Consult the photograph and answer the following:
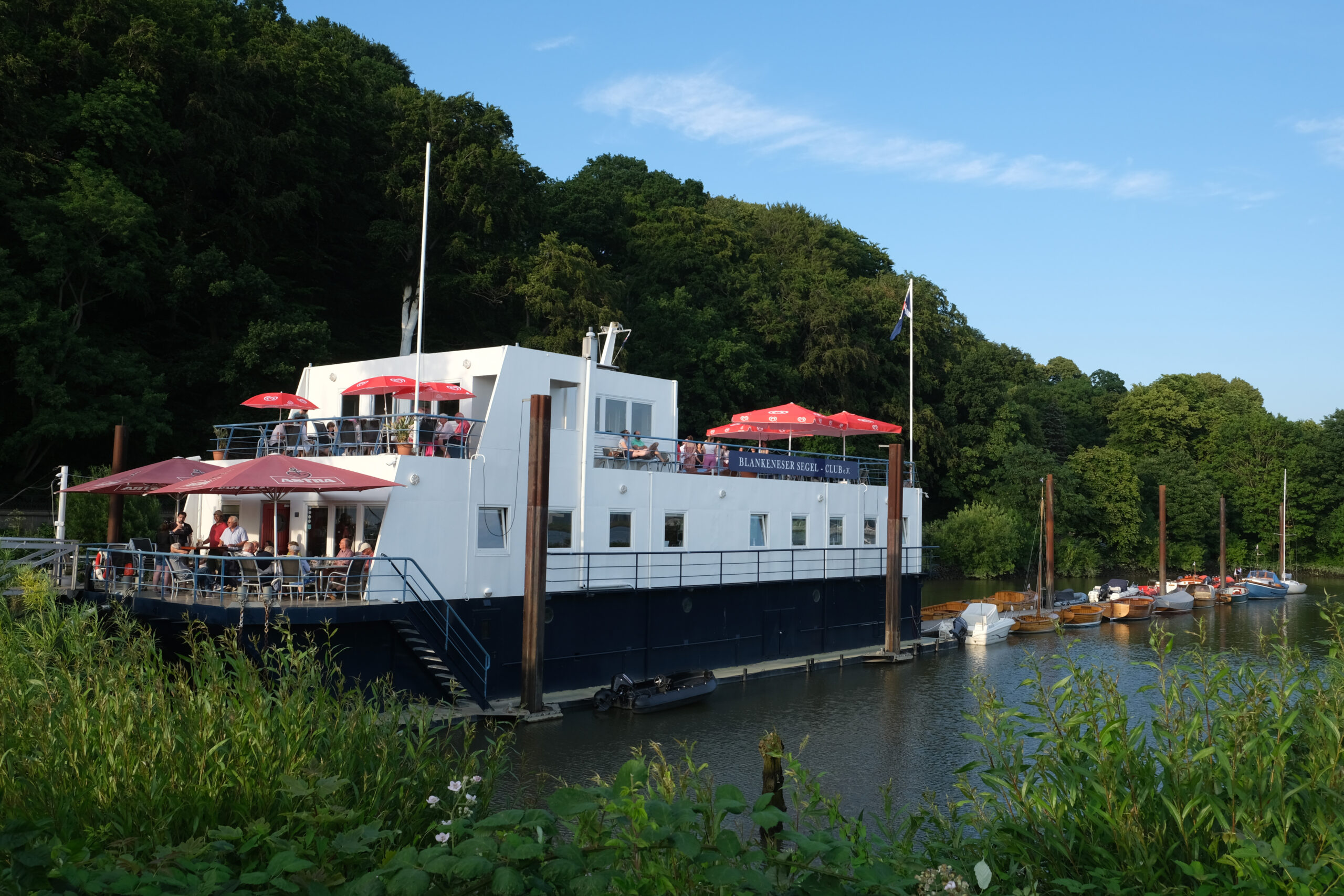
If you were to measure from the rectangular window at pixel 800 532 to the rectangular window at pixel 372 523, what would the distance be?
10.7m

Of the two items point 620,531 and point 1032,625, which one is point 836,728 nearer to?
point 620,531

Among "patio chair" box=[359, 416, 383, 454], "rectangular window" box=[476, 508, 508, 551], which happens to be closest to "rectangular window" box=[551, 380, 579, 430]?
"rectangular window" box=[476, 508, 508, 551]

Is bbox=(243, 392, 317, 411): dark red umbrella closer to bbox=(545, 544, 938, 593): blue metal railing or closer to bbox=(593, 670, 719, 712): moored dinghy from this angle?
bbox=(545, 544, 938, 593): blue metal railing

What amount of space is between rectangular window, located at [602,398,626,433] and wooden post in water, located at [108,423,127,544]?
9599mm

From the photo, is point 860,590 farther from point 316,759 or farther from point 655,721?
point 316,759

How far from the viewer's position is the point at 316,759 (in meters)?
6.80

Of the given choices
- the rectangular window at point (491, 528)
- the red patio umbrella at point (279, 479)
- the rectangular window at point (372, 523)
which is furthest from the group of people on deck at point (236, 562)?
the rectangular window at point (491, 528)

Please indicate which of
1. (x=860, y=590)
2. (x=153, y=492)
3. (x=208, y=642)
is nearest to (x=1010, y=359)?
(x=860, y=590)

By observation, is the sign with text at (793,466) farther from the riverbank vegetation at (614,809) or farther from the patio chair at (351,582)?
the riverbank vegetation at (614,809)

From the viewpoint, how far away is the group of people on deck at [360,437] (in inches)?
702

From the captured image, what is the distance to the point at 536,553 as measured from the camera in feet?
56.4

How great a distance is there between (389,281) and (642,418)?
26235 mm

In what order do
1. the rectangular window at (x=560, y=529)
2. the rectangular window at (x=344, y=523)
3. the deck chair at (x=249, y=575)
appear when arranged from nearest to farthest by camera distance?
1. the deck chair at (x=249, y=575)
2. the rectangular window at (x=344, y=523)
3. the rectangular window at (x=560, y=529)

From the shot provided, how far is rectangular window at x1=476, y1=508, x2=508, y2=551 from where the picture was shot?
18125 millimetres
